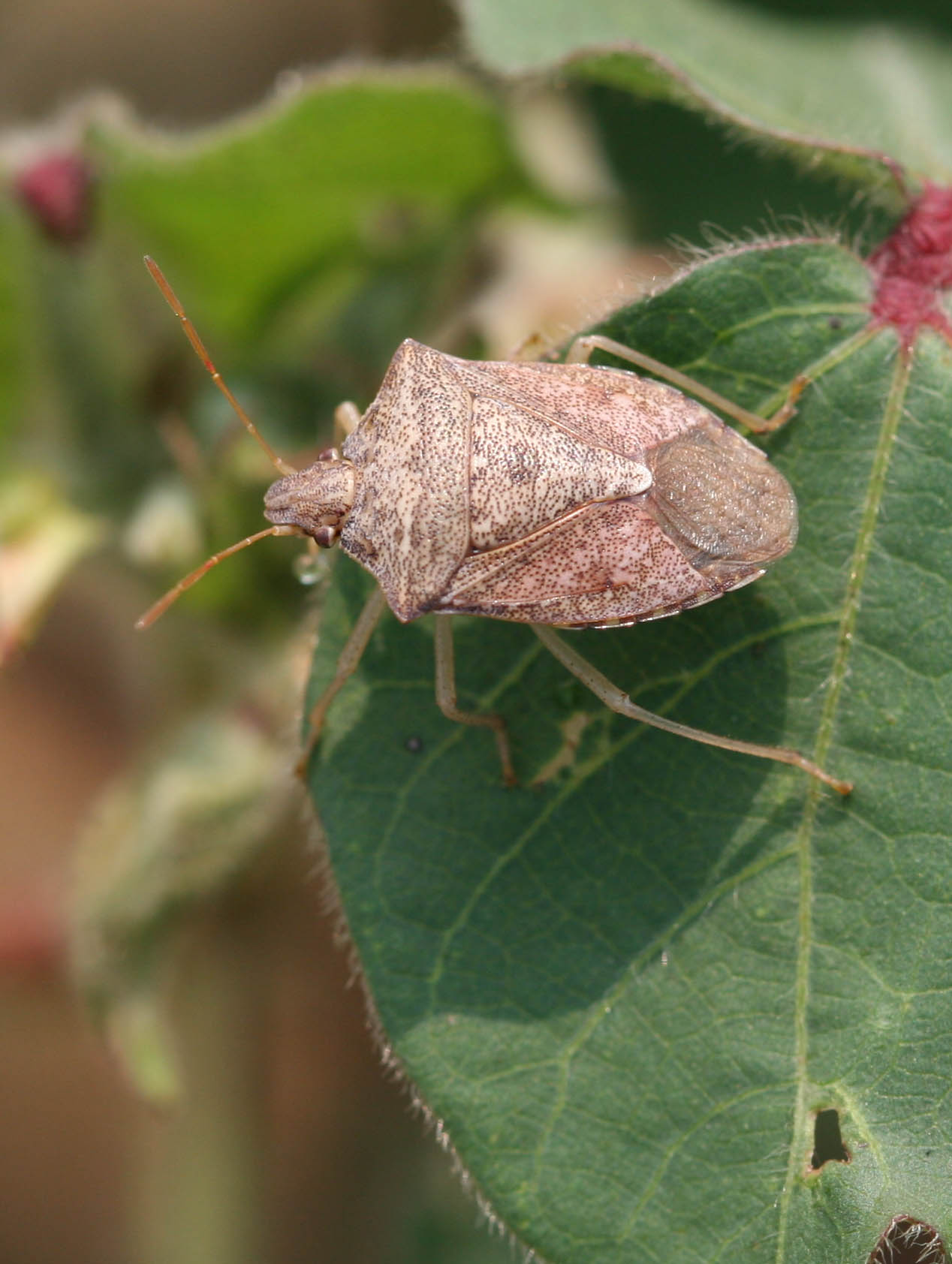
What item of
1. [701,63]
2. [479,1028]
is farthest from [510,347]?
[479,1028]

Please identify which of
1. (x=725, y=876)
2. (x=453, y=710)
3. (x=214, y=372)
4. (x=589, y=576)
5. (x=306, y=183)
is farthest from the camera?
(x=306, y=183)

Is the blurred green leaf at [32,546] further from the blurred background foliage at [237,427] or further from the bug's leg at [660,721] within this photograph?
the bug's leg at [660,721]

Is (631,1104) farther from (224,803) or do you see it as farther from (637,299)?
(637,299)

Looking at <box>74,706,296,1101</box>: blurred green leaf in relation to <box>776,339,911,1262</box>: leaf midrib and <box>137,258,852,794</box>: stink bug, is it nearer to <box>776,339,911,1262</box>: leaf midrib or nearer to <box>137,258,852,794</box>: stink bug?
<box>137,258,852,794</box>: stink bug

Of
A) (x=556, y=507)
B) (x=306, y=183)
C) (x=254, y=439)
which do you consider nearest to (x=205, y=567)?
(x=254, y=439)

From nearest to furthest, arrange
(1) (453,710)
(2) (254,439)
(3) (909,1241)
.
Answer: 1. (3) (909,1241)
2. (1) (453,710)
3. (2) (254,439)

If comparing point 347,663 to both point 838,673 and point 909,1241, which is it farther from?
point 909,1241

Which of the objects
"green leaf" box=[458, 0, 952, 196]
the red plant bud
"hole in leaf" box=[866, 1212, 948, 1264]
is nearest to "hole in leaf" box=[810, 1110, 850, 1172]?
"hole in leaf" box=[866, 1212, 948, 1264]
